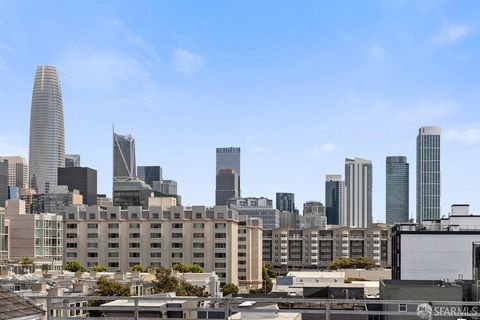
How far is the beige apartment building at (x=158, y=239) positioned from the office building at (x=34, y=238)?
21026mm

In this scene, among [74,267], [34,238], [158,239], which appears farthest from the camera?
[34,238]

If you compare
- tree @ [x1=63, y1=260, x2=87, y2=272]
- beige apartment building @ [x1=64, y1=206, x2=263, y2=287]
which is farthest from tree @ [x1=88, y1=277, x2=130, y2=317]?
beige apartment building @ [x1=64, y1=206, x2=263, y2=287]

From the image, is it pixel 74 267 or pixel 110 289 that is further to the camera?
pixel 74 267

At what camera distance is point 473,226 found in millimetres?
85562

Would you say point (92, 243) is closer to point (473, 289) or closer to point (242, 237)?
point (242, 237)

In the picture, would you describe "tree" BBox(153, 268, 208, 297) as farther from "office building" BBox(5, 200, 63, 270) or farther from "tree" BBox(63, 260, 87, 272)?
"office building" BBox(5, 200, 63, 270)

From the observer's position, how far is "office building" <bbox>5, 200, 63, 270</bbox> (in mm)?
172250

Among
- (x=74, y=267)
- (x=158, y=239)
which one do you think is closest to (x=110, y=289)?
(x=74, y=267)

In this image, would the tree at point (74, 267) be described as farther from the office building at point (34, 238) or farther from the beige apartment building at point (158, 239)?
the office building at point (34, 238)

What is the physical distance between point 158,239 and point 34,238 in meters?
38.5

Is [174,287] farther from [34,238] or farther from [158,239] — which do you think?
[34,238]

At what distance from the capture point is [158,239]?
491 feet

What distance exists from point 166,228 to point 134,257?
8364 millimetres

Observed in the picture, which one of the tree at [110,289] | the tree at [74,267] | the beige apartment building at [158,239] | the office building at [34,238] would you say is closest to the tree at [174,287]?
the tree at [110,289]
